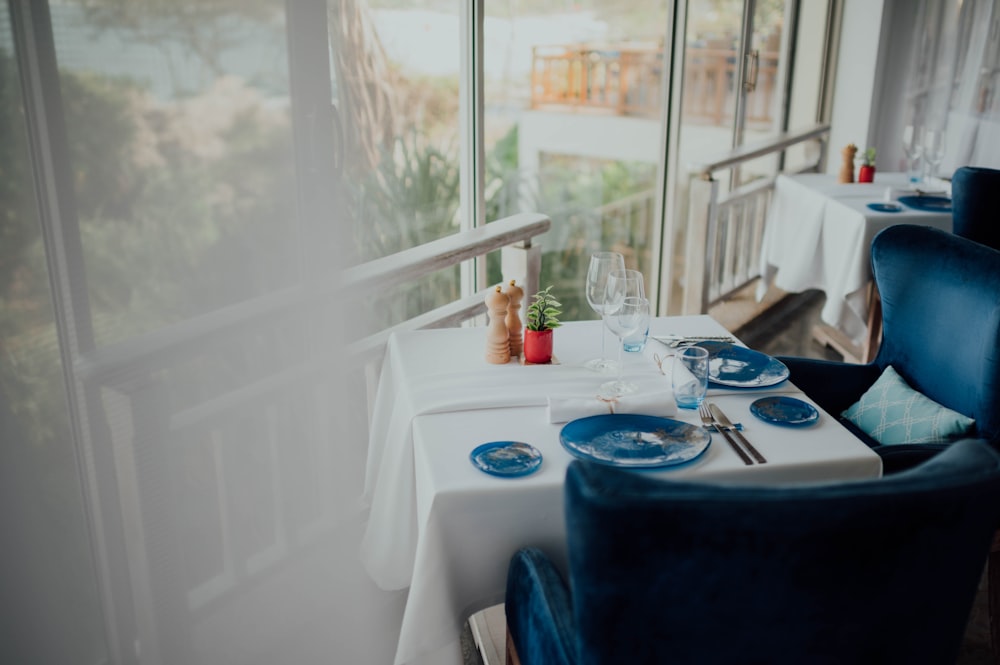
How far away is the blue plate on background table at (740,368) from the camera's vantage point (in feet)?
6.03

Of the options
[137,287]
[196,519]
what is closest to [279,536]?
[196,519]

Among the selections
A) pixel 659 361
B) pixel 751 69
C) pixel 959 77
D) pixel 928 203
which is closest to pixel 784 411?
pixel 659 361

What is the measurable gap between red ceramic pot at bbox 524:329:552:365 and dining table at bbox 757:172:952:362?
183cm

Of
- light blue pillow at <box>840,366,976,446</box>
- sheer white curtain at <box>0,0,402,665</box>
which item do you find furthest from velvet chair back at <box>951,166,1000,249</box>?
sheer white curtain at <box>0,0,402,665</box>

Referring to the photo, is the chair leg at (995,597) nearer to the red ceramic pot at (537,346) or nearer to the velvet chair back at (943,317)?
the velvet chair back at (943,317)

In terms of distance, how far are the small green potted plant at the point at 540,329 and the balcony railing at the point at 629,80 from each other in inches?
55.1

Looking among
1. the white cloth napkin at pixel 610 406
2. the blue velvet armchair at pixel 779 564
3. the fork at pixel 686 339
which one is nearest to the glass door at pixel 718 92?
the fork at pixel 686 339

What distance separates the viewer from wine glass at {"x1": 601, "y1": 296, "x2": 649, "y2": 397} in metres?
1.78

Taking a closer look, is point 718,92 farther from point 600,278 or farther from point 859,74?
point 600,278

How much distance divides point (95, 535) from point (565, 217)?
2195 millimetres

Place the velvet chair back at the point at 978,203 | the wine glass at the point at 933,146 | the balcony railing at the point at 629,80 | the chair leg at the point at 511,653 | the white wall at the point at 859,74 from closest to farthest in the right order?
1. the chair leg at the point at 511,653
2. the velvet chair back at the point at 978,203
3. the balcony railing at the point at 629,80
4. the wine glass at the point at 933,146
5. the white wall at the point at 859,74

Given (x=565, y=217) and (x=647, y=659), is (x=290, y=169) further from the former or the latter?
(x=565, y=217)

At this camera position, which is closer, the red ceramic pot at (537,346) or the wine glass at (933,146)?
the red ceramic pot at (537,346)

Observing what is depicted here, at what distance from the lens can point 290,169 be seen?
2.06 metres
